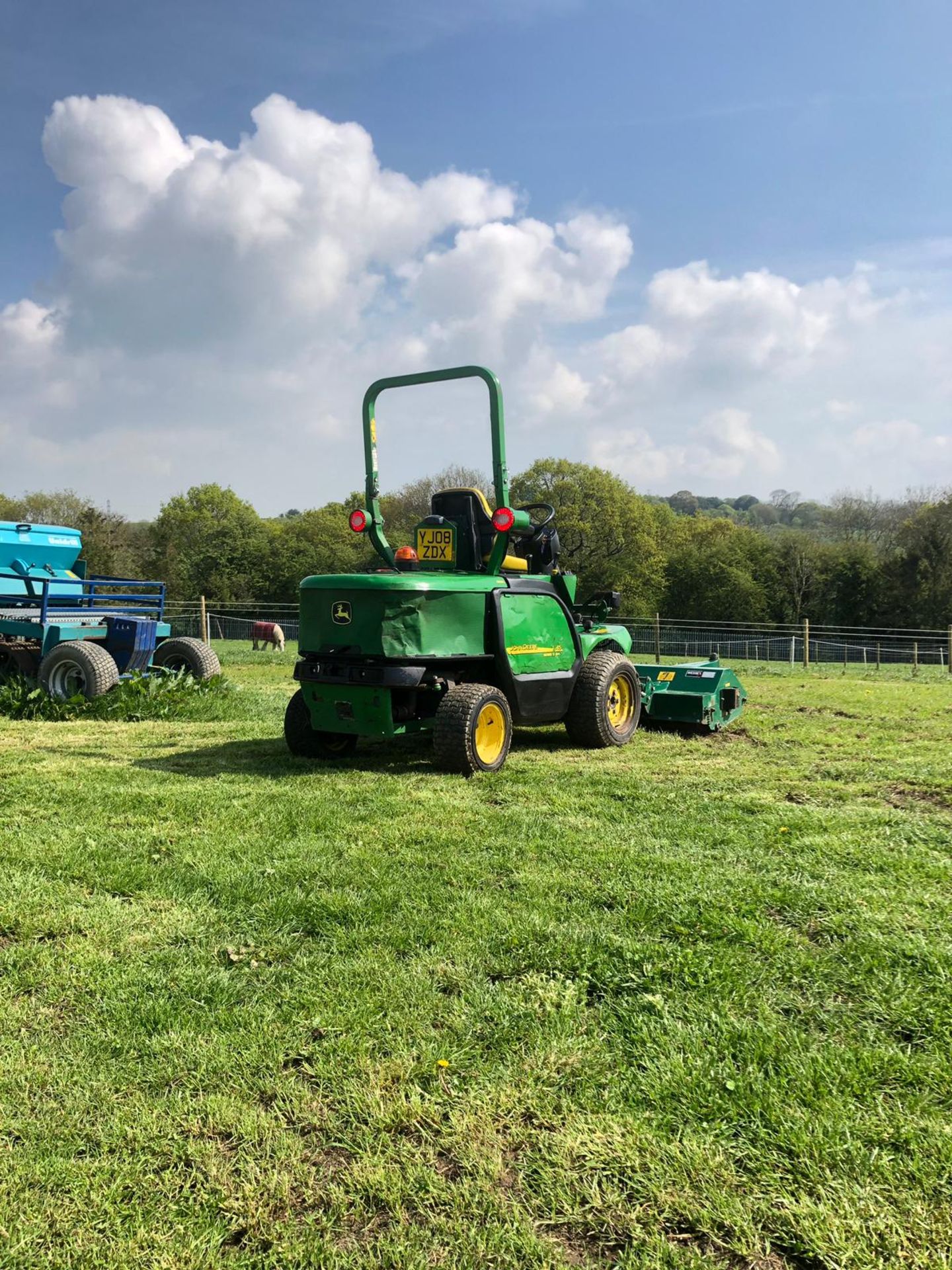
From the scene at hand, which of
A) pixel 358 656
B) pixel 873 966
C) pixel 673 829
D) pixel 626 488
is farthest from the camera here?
pixel 626 488

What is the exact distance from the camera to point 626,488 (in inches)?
1793

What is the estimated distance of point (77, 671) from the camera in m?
10.4

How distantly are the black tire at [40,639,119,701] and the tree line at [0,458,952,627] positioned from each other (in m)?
27.6

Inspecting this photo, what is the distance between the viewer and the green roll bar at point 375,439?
7316 mm

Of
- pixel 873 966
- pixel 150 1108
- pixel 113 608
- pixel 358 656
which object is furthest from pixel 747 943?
pixel 113 608

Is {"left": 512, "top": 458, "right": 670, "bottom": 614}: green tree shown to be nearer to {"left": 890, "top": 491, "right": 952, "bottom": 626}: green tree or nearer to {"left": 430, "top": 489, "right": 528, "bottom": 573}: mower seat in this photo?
{"left": 890, "top": 491, "right": 952, "bottom": 626}: green tree

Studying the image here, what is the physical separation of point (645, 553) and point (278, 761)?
39.4 metres

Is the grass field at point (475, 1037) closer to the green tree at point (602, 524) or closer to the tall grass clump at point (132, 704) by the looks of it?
the tall grass clump at point (132, 704)

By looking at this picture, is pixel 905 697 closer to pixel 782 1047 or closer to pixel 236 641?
pixel 782 1047

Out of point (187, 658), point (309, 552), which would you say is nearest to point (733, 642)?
point (187, 658)

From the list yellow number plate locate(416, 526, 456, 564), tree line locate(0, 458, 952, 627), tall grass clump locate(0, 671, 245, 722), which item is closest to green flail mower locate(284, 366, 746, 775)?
yellow number plate locate(416, 526, 456, 564)

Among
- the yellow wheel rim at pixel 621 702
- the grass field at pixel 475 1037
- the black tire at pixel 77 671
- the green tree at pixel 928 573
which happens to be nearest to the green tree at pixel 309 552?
the green tree at pixel 928 573

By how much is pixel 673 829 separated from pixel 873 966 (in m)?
1.83

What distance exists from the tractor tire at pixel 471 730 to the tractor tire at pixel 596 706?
3.73 feet
